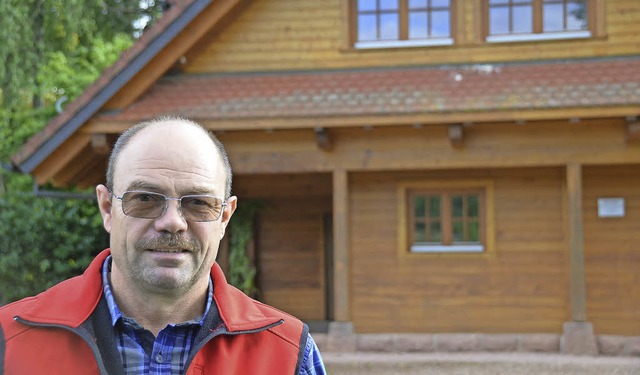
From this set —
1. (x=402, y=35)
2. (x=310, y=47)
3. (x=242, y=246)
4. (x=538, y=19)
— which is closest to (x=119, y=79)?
(x=310, y=47)

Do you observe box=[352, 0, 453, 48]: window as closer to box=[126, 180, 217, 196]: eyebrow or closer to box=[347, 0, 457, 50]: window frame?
box=[347, 0, 457, 50]: window frame

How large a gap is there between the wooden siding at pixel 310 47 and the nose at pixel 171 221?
31.2 feet

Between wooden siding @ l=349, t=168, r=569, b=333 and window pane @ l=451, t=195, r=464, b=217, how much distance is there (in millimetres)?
288

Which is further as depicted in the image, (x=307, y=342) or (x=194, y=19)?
(x=194, y=19)

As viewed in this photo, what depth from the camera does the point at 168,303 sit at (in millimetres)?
2219

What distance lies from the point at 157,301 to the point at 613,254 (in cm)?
997

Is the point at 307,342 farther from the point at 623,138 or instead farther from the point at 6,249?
the point at 6,249

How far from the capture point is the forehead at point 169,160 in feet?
7.36

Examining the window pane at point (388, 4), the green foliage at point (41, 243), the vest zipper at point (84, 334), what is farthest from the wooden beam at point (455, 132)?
the vest zipper at point (84, 334)

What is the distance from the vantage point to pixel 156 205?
223cm

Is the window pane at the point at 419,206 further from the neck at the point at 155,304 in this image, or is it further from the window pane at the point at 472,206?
the neck at the point at 155,304

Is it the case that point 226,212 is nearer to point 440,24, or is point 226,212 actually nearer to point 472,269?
point 472,269

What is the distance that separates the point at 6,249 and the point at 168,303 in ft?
46.0

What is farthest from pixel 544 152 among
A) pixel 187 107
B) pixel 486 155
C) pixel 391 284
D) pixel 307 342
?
pixel 307 342
